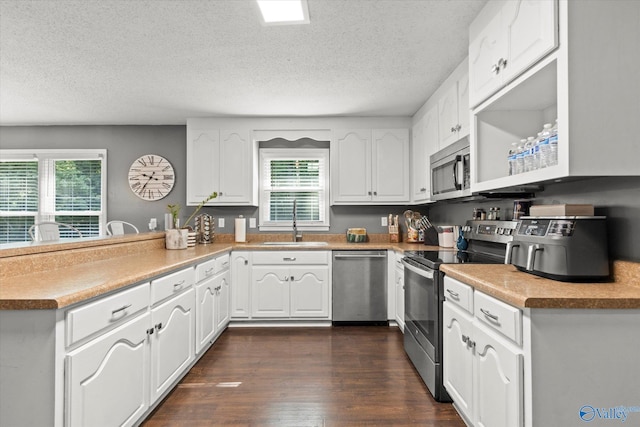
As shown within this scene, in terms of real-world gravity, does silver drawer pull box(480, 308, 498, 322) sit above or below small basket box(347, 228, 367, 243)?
below

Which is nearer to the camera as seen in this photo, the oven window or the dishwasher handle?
the oven window

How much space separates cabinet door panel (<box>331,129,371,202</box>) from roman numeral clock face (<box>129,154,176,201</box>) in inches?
82.5

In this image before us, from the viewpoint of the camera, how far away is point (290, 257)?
3830 millimetres

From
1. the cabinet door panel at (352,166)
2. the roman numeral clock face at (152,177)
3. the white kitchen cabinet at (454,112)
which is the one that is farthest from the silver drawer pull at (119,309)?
the roman numeral clock face at (152,177)

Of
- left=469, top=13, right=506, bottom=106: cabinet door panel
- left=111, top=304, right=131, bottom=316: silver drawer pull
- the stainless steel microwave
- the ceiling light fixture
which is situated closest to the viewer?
left=111, top=304, right=131, bottom=316: silver drawer pull

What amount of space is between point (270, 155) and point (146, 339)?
9.76 ft

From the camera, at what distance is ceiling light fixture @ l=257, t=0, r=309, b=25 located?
6.59 ft

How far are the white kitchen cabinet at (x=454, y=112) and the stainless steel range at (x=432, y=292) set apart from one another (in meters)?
0.70

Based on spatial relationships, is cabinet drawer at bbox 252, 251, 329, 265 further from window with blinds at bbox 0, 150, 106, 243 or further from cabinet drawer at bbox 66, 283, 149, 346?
window with blinds at bbox 0, 150, 106, 243

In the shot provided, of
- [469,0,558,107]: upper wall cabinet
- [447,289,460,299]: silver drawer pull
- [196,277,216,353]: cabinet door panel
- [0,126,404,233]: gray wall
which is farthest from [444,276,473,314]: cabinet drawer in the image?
[0,126,404,233]: gray wall

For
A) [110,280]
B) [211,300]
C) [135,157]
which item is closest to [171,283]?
[110,280]

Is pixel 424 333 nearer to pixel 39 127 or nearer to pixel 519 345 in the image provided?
pixel 519 345

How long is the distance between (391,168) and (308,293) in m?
1.66

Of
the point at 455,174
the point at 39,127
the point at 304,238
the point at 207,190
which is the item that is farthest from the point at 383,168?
the point at 39,127
